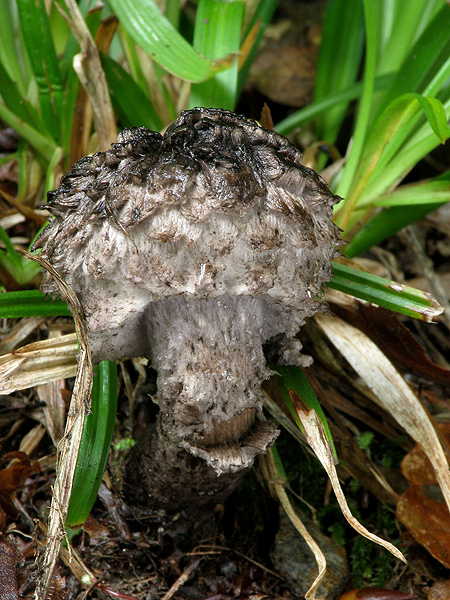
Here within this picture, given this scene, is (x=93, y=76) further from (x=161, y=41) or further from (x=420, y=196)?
(x=420, y=196)

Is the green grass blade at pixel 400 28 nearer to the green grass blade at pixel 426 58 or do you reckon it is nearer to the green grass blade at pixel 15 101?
the green grass blade at pixel 426 58

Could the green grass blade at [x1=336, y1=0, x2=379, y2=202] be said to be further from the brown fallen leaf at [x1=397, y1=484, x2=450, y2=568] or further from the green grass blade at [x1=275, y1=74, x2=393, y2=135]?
the brown fallen leaf at [x1=397, y1=484, x2=450, y2=568]

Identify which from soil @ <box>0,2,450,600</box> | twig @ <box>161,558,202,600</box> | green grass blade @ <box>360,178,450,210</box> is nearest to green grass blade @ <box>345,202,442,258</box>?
green grass blade @ <box>360,178,450,210</box>

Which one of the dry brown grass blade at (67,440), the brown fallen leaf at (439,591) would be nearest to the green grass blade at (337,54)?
the dry brown grass blade at (67,440)

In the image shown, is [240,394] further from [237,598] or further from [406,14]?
[406,14]

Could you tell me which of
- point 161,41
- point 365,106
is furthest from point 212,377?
point 365,106

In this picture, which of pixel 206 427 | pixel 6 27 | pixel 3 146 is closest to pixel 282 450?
pixel 206 427
